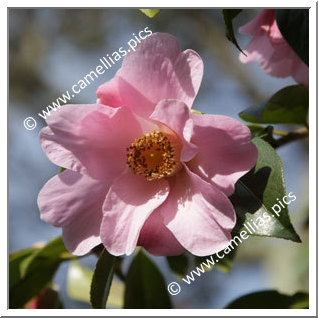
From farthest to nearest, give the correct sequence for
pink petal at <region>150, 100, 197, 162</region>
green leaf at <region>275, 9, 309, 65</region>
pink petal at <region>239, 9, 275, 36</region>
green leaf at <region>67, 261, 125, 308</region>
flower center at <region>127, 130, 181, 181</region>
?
green leaf at <region>67, 261, 125, 308</region> < pink petal at <region>239, 9, 275, 36</region> < green leaf at <region>275, 9, 309, 65</region> < flower center at <region>127, 130, 181, 181</region> < pink petal at <region>150, 100, 197, 162</region>

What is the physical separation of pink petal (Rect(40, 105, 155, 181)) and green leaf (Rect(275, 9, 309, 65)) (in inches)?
12.2

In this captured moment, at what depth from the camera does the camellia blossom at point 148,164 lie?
28.3 inches

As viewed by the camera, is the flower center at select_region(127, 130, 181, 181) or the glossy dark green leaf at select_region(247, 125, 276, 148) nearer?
the flower center at select_region(127, 130, 181, 181)

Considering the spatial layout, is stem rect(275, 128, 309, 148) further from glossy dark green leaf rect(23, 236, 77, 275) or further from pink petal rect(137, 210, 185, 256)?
glossy dark green leaf rect(23, 236, 77, 275)

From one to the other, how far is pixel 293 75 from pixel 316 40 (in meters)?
0.18

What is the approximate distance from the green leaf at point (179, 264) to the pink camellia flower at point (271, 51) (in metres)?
0.42

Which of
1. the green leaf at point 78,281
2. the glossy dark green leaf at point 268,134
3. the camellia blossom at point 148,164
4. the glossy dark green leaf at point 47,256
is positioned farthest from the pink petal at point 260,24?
the green leaf at point 78,281

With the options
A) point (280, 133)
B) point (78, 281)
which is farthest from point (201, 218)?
point (78, 281)

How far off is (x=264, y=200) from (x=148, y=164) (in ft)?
0.61

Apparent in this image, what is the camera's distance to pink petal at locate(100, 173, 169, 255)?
74cm

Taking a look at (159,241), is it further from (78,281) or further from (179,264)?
(78,281)

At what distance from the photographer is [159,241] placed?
756mm

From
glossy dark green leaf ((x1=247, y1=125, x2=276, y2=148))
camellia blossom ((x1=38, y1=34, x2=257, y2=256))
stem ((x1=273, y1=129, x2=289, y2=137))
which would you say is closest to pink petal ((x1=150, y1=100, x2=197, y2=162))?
camellia blossom ((x1=38, y1=34, x2=257, y2=256))
